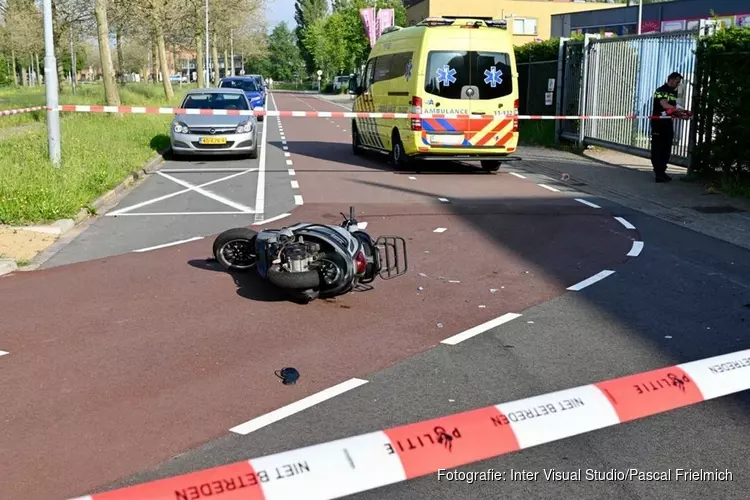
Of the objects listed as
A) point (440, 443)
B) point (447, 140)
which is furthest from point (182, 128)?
point (440, 443)

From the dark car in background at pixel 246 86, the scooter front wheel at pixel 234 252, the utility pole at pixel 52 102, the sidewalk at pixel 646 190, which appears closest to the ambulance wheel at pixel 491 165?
the sidewalk at pixel 646 190

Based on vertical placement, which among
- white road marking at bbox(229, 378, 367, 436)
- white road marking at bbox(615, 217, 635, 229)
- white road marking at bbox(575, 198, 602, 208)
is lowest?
white road marking at bbox(615, 217, 635, 229)

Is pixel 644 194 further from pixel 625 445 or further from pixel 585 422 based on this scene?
pixel 585 422

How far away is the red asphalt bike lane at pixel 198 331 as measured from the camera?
4531 millimetres

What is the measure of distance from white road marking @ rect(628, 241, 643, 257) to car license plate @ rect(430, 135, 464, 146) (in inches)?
→ 260

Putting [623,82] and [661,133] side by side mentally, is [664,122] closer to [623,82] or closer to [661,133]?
[661,133]

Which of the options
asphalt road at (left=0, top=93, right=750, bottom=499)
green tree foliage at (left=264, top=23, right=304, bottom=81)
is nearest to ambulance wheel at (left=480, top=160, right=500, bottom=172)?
asphalt road at (left=0, top=93, right=750, bottom=499)

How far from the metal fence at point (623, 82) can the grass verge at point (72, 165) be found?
1016 cm

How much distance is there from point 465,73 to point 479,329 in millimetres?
10321

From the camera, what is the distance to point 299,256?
22.6ft

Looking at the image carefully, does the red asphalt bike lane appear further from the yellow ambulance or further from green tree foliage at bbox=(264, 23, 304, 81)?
green tree foliage at bbox=(264, 23, 304, 81)

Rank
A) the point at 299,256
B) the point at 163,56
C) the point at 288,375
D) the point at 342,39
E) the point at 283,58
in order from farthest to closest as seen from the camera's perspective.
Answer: the point at 283,58
the point at 342,39
the point at 163,56
the point at 299,256
the point at 288,375

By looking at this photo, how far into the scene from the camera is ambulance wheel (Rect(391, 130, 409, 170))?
669 inches

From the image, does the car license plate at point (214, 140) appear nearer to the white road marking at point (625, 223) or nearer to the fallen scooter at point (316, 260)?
the white road marking at point (625, 223)
